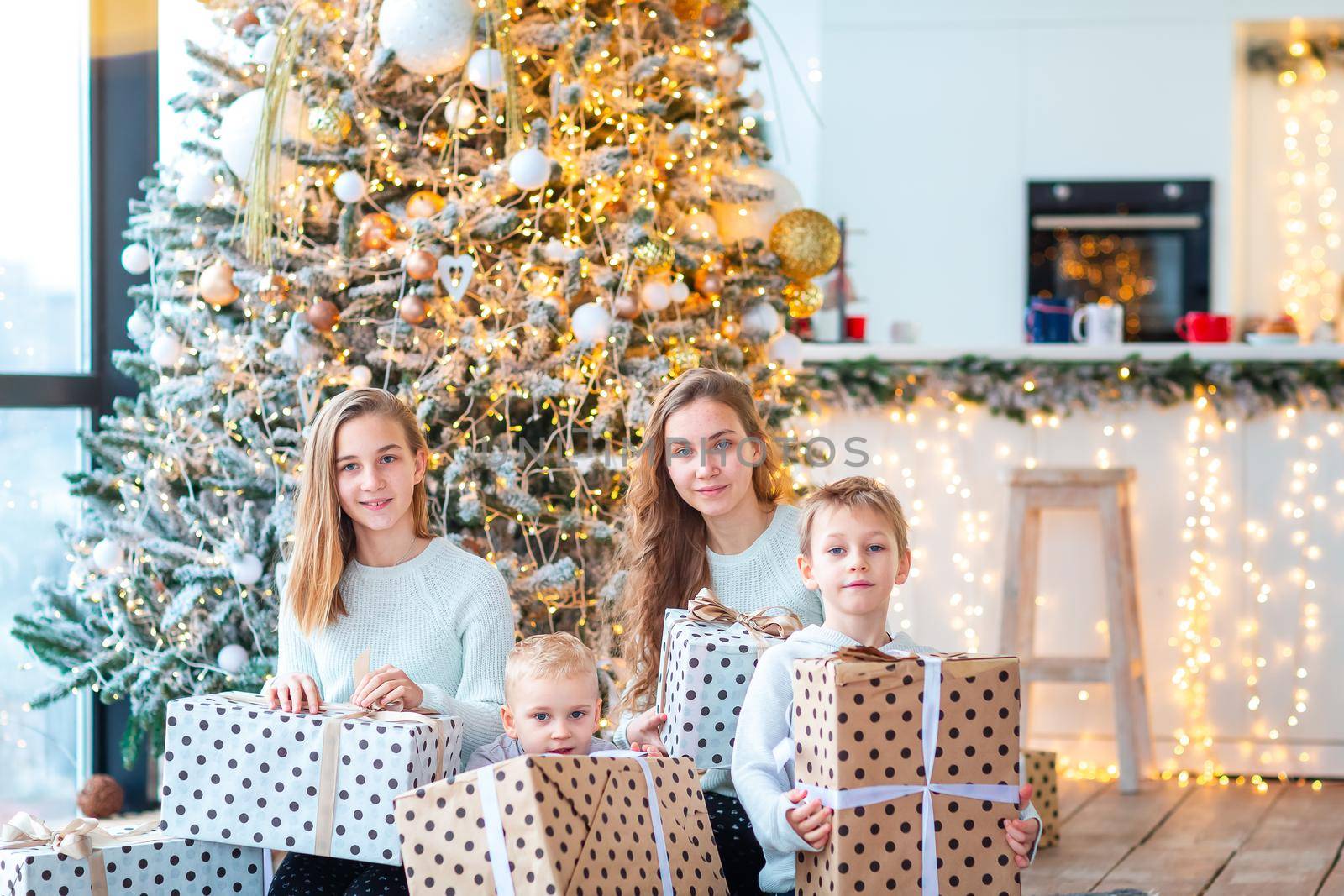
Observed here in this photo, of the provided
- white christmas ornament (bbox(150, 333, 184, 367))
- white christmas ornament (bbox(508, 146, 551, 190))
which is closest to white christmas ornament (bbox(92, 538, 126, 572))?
white christmas ornament (bbox(150, 333, 184, 367))

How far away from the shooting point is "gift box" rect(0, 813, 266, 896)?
6.05ft

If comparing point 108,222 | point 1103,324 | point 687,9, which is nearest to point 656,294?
point 687,9

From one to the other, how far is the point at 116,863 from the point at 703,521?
1.06 m

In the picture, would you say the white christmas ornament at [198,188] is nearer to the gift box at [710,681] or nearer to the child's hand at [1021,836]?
the gift box at [710,681]

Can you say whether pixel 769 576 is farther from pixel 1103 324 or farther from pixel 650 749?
pixel 1103 324

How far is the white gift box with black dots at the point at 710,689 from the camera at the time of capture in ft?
6.49

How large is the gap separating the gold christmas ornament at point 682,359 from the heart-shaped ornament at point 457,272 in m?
0.45

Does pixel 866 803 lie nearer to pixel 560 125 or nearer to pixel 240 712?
pixel 240 712

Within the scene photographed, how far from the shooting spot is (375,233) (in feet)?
9.53

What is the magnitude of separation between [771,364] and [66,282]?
5.80ft

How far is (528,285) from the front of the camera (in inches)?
115

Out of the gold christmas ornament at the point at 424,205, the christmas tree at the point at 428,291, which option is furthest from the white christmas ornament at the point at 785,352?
the gold christmas ornament at the point at 424,205

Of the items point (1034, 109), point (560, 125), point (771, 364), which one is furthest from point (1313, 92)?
point (560, 125)

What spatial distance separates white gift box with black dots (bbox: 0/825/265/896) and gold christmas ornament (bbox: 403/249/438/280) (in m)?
1.27
